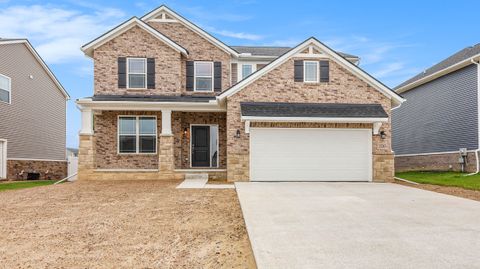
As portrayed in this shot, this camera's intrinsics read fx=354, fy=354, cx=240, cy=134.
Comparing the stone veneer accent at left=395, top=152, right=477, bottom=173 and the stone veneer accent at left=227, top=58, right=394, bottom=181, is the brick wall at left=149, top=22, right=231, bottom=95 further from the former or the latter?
the stone veneer accent at left=395, top=152, right=477, bottom=173

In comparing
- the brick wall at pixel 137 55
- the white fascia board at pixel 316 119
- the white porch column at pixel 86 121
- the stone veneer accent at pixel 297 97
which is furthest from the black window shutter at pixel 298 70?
the white porch column at pixel 86 121

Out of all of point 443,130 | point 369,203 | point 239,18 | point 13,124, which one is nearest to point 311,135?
point 369,203

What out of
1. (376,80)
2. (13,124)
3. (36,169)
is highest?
(376,80)

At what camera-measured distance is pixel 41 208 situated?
8852 mm

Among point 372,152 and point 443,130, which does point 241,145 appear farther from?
point 443,130

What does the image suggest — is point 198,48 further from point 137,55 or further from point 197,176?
point 197,176

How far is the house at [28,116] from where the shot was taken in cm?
1841

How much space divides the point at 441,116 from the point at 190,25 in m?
14.5

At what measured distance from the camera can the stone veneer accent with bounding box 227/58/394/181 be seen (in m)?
14.7

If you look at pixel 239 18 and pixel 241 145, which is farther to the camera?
pixel 239 18

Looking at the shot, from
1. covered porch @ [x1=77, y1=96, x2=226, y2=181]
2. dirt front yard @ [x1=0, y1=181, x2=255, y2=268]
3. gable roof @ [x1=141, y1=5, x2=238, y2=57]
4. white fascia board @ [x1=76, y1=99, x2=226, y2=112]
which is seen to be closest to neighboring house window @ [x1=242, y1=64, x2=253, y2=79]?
gable roof @ [x1=141, y1=5, x2=238, y2=57]

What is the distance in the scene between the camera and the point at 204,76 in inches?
723

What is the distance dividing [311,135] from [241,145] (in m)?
2.99

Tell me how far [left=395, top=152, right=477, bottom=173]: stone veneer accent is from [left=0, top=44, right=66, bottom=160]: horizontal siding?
A: 22.8 metres
